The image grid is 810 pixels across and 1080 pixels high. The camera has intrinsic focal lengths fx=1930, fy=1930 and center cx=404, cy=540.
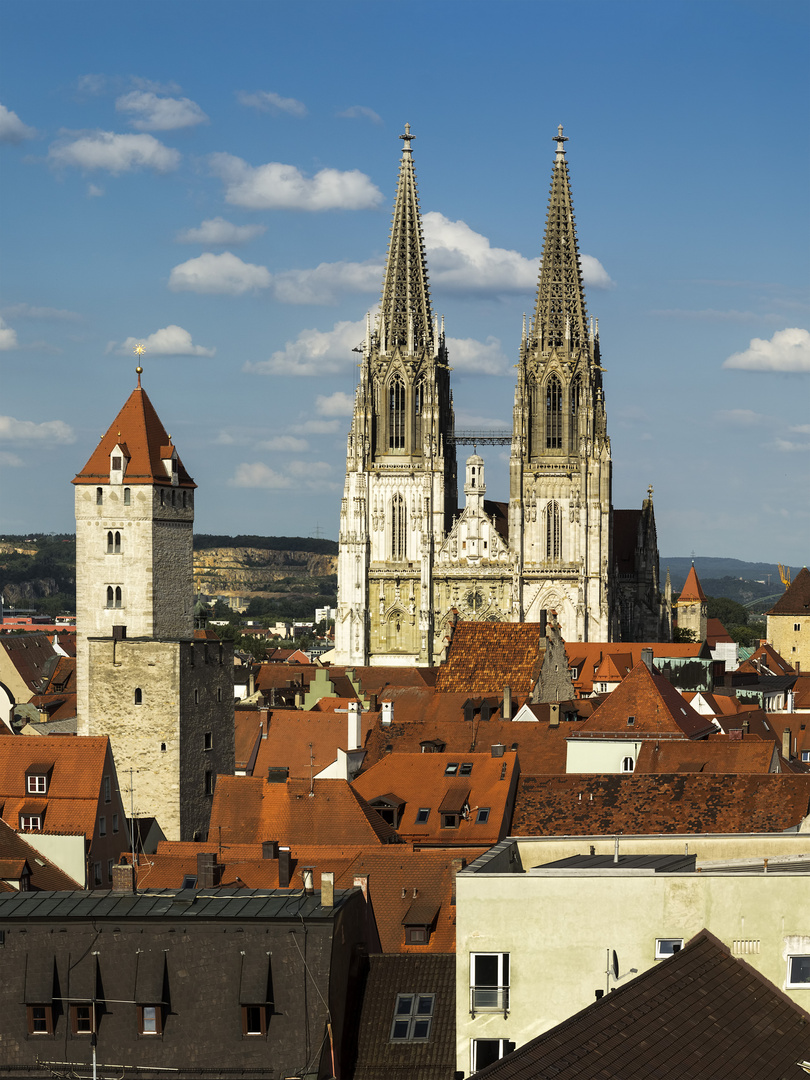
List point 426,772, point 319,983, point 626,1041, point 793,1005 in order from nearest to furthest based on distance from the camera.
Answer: point 626,1041 < point 793,1005 < point 319,983 < point 426,772

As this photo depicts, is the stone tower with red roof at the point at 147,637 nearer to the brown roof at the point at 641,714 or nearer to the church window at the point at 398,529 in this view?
the brown roof at the point at 641,714

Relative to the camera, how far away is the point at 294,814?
42844mm

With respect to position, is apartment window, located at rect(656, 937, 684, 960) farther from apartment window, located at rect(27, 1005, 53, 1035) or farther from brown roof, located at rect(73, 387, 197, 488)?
brown roof, located at rect(73, 387, 197, 488)

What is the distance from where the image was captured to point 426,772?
46.6m

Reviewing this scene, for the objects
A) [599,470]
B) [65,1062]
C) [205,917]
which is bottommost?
[65,1062]

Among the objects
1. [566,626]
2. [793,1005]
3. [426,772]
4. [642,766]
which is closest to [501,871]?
[793,1005]

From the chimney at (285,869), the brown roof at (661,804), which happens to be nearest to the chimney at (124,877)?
the chimney at (285,869)

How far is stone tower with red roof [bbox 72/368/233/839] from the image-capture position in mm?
56594

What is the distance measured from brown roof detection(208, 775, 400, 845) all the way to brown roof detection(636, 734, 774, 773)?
8584 mm

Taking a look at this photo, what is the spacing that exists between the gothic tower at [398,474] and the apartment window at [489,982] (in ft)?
325

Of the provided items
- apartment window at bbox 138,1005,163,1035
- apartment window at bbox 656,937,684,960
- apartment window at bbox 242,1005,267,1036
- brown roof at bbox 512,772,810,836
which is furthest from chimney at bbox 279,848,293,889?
apartment window at bbox 656,937,684,960

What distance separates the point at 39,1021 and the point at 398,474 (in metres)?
103

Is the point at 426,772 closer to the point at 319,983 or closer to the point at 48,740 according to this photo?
the point at 48,740

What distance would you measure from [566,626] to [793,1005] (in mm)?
101505
